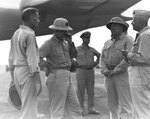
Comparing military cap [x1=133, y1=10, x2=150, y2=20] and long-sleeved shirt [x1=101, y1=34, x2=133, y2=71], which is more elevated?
military cap [x1=133, y1=10, x2=150, y2=20]

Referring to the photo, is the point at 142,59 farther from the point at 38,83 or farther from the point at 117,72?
the point at 38,83

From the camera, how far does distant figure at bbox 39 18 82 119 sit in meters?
4.83

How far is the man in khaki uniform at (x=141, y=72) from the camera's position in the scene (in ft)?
13.6

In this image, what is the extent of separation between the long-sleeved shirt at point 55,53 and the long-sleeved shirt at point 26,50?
2.18ft

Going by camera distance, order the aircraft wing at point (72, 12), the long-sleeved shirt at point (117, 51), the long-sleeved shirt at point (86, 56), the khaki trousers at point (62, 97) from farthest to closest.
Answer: the aircraft wing at point (72, 12)
the long-sleeved shirt at point (86, 56)
the long-sleeved shirt at point (117, 51)
the khaki trousers at point (62, 97)

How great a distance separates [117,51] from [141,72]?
1093 millimetres

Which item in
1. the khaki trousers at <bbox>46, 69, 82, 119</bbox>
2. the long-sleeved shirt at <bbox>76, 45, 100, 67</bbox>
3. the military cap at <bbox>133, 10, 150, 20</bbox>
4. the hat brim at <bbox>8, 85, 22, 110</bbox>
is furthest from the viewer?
the long-sleeved shirt at <bbox>76, 45, 100, 67</bbox>

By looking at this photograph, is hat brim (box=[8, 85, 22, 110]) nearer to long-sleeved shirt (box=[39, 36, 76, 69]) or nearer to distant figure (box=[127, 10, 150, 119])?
long-sleeved shirt (box=[39, 36, 76, 69])

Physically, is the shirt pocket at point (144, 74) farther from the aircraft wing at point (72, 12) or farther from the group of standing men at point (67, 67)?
the aircraft wing at point (72, 12)

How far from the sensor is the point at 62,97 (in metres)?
4.82

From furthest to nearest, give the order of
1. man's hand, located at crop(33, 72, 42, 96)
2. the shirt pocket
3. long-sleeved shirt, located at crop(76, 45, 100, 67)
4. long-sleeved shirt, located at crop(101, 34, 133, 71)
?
1. long-sleeved shirt, located at crop(76, 45, 100, 67)
2. long-sleeved shirt, located at crop(101, 34, 133, 71)
3. the shirt pocket
4. man's hand, located at crop(33, 72, 42, 96)

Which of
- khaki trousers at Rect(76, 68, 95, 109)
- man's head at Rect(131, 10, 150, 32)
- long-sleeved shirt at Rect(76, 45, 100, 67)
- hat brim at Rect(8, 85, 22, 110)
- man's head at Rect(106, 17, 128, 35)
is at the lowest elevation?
khaki trousers at Rect(76, 68, 95, 109)

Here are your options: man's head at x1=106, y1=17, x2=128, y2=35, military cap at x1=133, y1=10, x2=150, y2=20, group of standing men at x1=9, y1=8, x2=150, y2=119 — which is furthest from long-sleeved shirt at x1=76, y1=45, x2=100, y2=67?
military cap at x1=133, y1=10, x2=150, y2=20

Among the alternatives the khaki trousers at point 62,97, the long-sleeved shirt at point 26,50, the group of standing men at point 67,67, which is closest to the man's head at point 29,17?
the group of standing men at point 67,67
